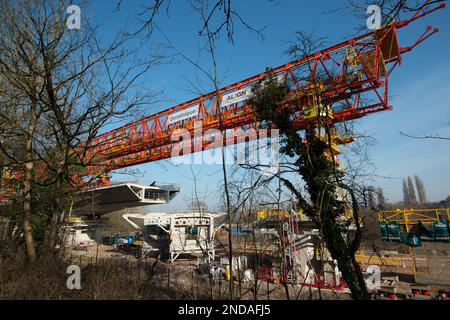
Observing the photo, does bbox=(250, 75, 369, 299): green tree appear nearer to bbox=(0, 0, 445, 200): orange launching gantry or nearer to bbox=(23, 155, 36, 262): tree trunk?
bbox=(0, 0, 445, 200): orange launching gantry

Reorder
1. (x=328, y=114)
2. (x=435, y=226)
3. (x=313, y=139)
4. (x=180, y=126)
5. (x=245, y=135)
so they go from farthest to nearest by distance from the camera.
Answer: (x=180, y=126) < (x=435, y=226) < (x=245, y=135) < (x=313, y=139) < (x=328, y=114)

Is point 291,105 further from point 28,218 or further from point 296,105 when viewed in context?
point 28,218

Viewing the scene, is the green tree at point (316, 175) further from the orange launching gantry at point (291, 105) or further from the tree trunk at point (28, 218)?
the tree trunk at point (28, 218)

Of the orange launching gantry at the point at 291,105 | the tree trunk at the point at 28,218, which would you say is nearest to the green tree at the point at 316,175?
the orange launching gantry at the point at 291,105

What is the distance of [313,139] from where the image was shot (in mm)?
7172

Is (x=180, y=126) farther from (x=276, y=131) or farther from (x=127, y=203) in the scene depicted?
(x=127, y=203)

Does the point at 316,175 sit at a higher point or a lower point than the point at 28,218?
higher

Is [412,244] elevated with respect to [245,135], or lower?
lower

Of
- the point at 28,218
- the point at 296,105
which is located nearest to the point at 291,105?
the point at 296,105

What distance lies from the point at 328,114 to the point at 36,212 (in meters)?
7.24

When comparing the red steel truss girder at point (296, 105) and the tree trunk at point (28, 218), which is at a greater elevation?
the red steel truss girder at point (296, 105)

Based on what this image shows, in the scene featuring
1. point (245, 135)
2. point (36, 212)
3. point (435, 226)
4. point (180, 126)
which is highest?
point (180, 126)
